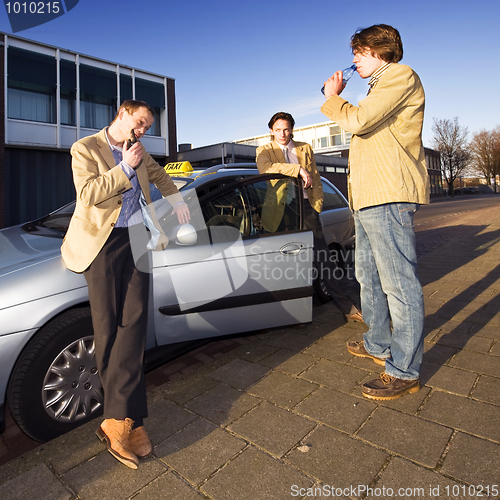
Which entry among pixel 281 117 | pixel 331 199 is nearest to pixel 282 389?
pixel 281 117

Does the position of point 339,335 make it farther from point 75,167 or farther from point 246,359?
point 75,167

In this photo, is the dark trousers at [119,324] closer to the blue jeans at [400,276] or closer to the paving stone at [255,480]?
the paving stone at [255,480]

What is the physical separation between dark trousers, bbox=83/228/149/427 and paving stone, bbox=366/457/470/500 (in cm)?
119

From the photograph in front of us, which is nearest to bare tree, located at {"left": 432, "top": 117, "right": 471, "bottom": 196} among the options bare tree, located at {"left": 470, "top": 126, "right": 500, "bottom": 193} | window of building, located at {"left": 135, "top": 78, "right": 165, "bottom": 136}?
bare tree, located at {"left": 470, "top": 126, "right": 500, "bottom": 193}

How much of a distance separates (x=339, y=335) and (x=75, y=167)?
2.57 m

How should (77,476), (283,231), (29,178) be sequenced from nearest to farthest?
(77,476) → (283,231) → (29,178)

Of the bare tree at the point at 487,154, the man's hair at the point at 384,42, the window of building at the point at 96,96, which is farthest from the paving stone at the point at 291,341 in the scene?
the bare tree at the point at 487,154

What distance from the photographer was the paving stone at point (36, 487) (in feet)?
5.88

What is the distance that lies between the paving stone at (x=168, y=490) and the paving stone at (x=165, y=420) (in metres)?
0.33

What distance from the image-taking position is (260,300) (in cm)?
307

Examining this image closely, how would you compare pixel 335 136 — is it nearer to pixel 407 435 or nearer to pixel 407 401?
pixel 407 401

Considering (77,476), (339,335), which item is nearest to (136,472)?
(77,476)

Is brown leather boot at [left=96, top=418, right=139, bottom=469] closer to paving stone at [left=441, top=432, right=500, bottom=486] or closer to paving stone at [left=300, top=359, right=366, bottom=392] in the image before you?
paving stone at [left=300, top=359, right=366, bottom=392]

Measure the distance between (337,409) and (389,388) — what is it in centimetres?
35
